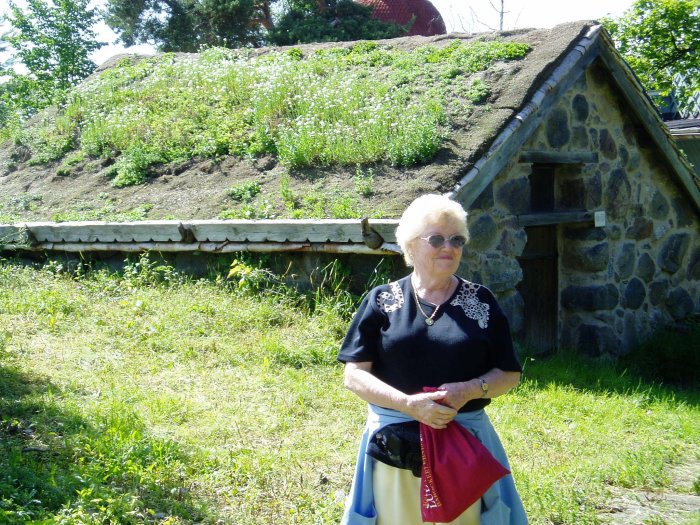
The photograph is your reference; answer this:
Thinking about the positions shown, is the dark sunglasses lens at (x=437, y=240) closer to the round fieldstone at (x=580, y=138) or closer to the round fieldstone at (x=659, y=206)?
the round fieldstone at (x=580, y=138)

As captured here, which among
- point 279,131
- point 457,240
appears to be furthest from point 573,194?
point 457,240

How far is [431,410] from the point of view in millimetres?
3266

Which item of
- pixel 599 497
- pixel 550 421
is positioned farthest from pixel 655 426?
pixel 599 497

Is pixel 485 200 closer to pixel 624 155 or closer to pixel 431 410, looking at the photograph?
pixel 624 155

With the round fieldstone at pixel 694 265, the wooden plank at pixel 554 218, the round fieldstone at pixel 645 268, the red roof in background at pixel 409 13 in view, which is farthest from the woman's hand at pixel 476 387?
the red roof in background at pixel 409 13

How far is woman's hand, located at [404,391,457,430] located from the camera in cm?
326

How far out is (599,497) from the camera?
5023 mm

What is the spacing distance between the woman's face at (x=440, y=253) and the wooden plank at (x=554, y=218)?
5.07 m

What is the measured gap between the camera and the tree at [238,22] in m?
20.6

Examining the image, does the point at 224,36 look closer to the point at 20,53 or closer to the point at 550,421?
the point at 20,53

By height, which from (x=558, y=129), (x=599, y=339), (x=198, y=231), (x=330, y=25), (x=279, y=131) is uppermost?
(x=330, y=25)

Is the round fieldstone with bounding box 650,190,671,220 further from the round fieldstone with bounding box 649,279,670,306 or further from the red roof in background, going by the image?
the red roof in background

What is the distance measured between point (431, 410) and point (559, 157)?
6269mm

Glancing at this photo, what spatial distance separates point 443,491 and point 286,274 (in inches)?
198
